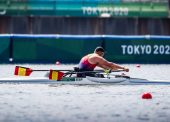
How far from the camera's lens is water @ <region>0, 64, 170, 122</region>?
13.0 metres

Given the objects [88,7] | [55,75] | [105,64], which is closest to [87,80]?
[105,64]

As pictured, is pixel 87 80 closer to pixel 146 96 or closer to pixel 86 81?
pixel 86 81

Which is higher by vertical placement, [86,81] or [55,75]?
[55,75]

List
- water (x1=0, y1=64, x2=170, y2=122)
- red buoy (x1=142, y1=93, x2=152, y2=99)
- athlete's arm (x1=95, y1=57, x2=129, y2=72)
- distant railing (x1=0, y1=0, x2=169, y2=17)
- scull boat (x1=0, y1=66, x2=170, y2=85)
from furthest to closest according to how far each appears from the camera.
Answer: distant railing (x1=0, y1=0, x2=169, y2=17), athlete's arm (x1=95, y1=57, x2=129, y2=72), scull boat (x1=0, y1=66, x2=170, y2=85), red buoy (x1=142, y1=93, x2=152, y2=99), water (x1=0, y1=64, x2=170, y2=122)

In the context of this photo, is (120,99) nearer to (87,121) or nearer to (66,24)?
(87,121)

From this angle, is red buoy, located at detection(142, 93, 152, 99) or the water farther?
red buoy, located at detection(142, 93, 152, 99)

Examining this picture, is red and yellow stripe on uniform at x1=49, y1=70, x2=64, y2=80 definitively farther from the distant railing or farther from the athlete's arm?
the distant railing

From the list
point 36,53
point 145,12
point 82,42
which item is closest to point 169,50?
point 82,42

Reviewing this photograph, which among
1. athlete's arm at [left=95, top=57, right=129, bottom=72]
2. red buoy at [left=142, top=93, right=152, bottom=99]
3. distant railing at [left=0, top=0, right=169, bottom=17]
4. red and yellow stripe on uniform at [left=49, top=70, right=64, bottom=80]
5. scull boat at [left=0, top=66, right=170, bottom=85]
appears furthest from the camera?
distant railing at [left=0, top=0, right=169, bottom=17]

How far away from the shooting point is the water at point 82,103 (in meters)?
13.0

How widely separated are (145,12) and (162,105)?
A: 2752 centimetres

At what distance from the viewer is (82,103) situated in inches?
601

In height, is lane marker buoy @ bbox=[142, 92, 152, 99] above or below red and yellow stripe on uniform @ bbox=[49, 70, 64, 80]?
below

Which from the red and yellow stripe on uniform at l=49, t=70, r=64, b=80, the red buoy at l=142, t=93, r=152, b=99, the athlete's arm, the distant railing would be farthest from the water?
the distant railing
